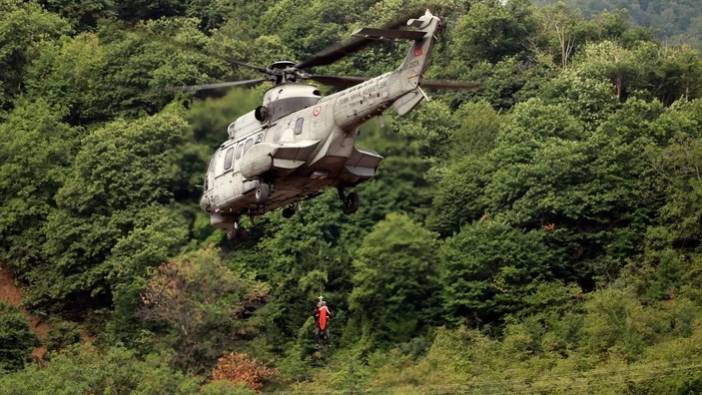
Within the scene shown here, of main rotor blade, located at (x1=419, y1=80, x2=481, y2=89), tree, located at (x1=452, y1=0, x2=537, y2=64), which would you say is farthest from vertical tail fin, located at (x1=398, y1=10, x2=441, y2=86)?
tree, located at (x1=452, y1=0, x2=537, y2=64)

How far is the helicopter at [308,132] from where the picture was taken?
3200cm

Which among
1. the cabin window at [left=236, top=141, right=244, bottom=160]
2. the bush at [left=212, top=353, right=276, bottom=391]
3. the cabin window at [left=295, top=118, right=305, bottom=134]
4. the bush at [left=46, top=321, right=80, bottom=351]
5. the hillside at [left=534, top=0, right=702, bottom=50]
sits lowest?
the bush at [left=212, top=353, right=276, bottom=391]

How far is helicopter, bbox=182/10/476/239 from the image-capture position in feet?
105

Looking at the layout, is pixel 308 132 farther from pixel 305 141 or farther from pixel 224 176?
pixel 224 176

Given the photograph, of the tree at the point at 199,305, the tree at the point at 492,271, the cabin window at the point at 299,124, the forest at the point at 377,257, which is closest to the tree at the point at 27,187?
the forest at the point at 377,257

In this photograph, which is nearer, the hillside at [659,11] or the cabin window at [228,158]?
the cabin window at [228,158]

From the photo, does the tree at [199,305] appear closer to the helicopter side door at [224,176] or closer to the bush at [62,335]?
the bush at [62,335]

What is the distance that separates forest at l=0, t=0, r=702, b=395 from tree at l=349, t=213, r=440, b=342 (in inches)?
3.0

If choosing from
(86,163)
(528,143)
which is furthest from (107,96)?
(528,143)

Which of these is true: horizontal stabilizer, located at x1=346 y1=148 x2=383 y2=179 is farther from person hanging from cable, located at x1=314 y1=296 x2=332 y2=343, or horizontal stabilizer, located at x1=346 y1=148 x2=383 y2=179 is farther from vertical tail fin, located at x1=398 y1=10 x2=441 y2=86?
person hanging from cable, located at x1=314 y1=296 x2=332 y2=343

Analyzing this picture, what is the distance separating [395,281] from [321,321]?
5475 millimetres

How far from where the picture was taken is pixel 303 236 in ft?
190

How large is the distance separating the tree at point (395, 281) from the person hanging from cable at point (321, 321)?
155cm

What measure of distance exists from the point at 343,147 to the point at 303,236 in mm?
24921
